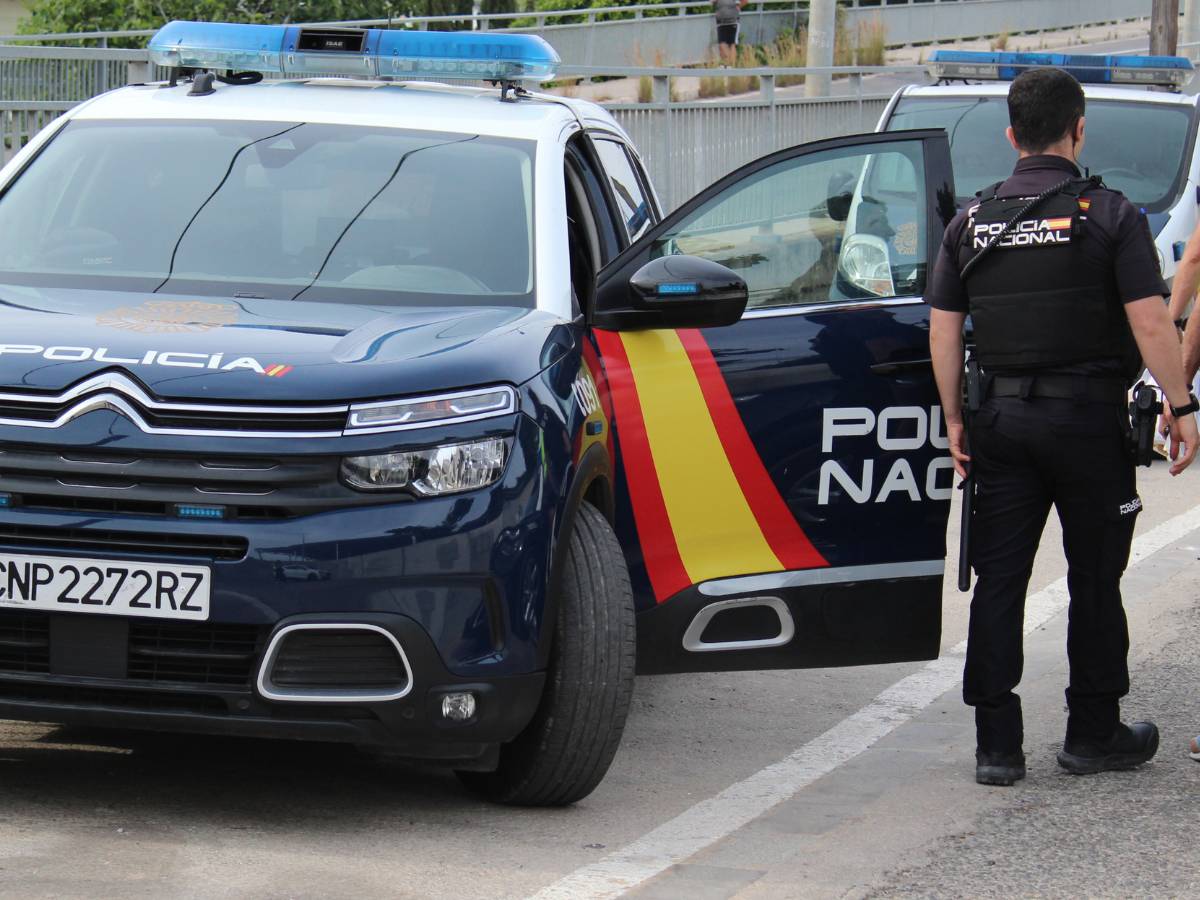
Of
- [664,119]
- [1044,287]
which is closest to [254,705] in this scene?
[1044,287]

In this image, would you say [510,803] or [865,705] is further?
[865,705]

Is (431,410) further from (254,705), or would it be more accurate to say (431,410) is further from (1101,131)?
(1101,131)

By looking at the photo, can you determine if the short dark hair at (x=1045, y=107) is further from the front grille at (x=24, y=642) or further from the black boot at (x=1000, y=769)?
the front grille at (x=24, y=642)

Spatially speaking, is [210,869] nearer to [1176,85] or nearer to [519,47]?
[519,47]

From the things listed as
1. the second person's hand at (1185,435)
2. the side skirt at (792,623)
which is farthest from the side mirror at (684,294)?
the second person's hand at (1185,435)

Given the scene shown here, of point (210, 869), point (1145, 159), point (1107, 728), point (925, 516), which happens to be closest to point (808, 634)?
point (925, 516)

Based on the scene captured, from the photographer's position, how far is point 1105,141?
40.4 ft

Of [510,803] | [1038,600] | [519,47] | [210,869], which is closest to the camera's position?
[210,869]

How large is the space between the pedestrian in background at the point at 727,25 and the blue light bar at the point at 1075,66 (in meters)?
21.0

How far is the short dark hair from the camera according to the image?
523 cm

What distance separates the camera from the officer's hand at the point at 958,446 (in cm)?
534

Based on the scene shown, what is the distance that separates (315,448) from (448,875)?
0.96 m

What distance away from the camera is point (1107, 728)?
540 cm

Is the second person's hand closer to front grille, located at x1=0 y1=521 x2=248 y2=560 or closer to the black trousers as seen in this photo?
the black trousers
